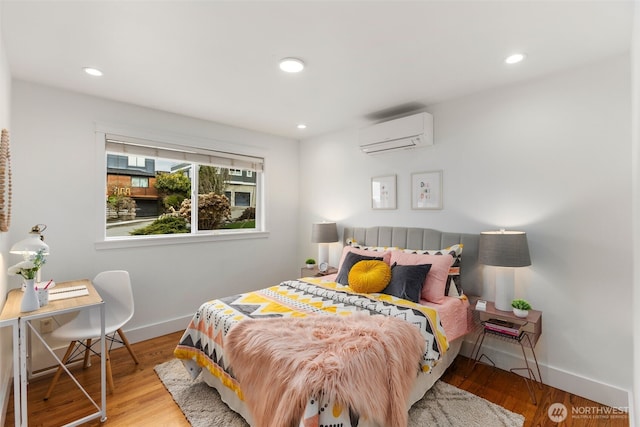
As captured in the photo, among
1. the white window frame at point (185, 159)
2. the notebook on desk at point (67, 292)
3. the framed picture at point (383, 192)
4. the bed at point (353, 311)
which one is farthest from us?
the framed picture at point (383, 192)

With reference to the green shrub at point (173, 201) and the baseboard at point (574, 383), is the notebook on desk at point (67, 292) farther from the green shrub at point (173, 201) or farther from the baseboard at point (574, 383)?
the baseboard at point (574, 383)

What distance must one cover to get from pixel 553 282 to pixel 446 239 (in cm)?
88

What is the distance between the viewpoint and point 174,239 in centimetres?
336

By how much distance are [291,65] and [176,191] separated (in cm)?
221

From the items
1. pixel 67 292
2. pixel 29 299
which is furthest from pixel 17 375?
pixel 67 292

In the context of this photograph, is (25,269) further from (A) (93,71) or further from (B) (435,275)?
(B) (435,275)

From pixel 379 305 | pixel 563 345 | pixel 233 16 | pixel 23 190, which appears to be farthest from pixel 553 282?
pixel 23 190

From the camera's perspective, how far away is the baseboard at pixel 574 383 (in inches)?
81.9

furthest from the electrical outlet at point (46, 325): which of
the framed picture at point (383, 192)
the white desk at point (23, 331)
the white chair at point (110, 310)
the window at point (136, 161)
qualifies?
the framed picture at point (383, 192)

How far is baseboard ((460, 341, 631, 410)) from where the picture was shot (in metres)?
2.08

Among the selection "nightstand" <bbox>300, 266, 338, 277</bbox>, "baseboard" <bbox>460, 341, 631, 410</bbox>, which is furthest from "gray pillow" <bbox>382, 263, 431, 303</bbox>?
"nightstand" <bbox>300, 266, 338, 277</bbox>

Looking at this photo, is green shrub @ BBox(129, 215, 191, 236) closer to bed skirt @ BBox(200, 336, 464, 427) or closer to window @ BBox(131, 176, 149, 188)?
window @ BBox(131, 176, 149, 188)

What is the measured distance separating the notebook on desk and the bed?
0.83 meters

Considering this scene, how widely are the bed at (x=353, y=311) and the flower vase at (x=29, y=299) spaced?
96 cm
